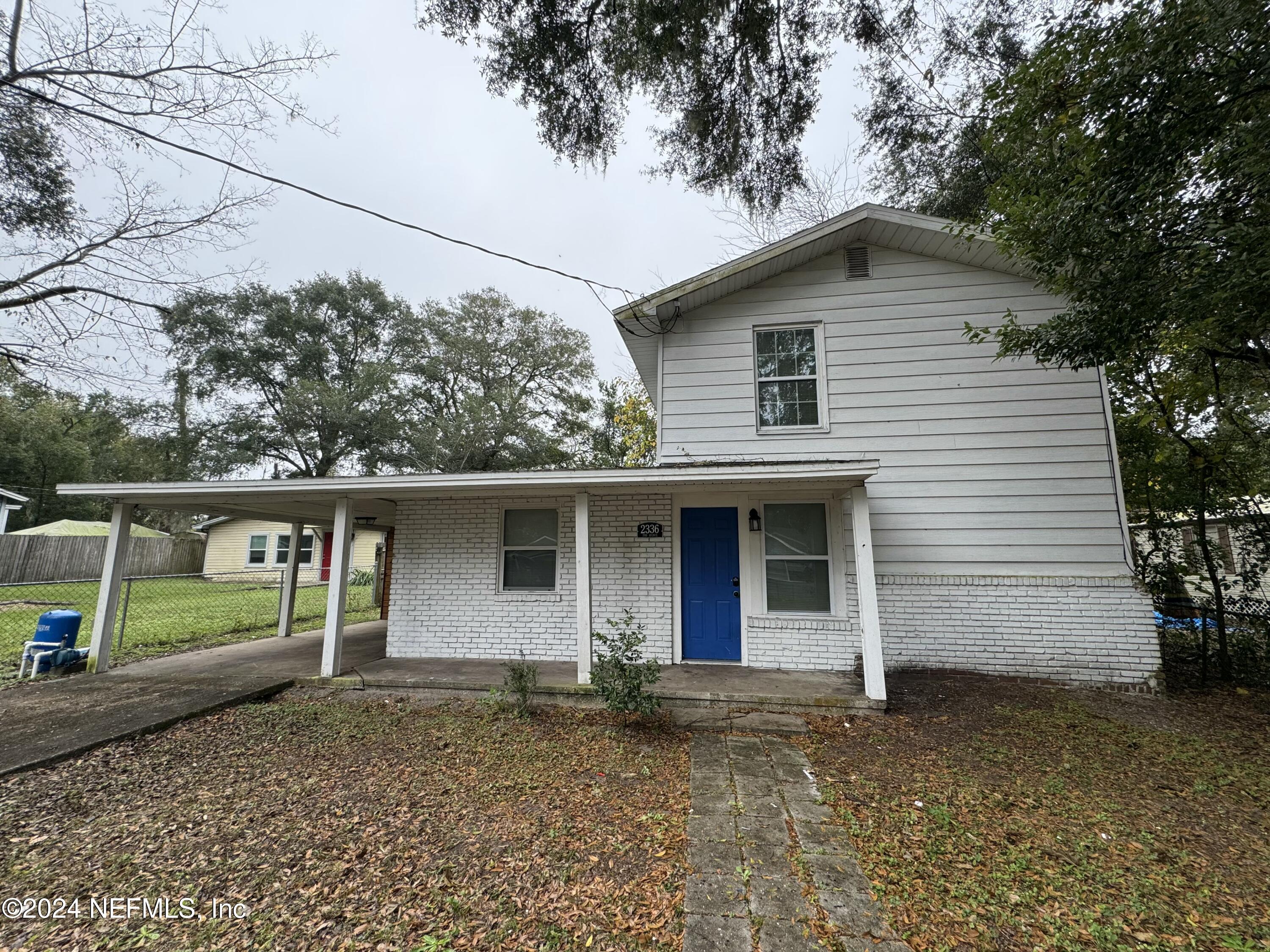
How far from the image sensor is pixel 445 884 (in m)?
2.64

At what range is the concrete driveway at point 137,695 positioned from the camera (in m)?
4.25

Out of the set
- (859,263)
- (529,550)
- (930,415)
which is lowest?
(529,550)

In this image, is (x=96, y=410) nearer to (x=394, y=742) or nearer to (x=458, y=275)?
(x=458, y=275)

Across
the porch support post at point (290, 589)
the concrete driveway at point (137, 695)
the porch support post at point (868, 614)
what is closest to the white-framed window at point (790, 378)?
the porch support post at point (868, 614)

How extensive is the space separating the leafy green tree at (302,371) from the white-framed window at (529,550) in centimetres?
1713

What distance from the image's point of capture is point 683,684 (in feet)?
18.0

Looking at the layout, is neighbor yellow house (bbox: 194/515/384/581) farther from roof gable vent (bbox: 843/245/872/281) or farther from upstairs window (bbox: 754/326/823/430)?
roof gable vent (bbox: 843/245/872/281)

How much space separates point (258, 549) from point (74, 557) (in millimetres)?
5518

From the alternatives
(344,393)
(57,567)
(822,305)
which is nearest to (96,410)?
(57,567)

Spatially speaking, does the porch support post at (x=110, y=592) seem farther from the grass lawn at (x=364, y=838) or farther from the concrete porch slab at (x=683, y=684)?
the grass lawn at (x=364, y=838)

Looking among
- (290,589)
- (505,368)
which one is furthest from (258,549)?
(290,589)

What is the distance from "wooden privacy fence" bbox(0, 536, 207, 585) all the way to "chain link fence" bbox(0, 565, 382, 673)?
598 mm

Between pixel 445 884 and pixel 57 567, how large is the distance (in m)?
21.8

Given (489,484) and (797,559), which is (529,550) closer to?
(489,484)
